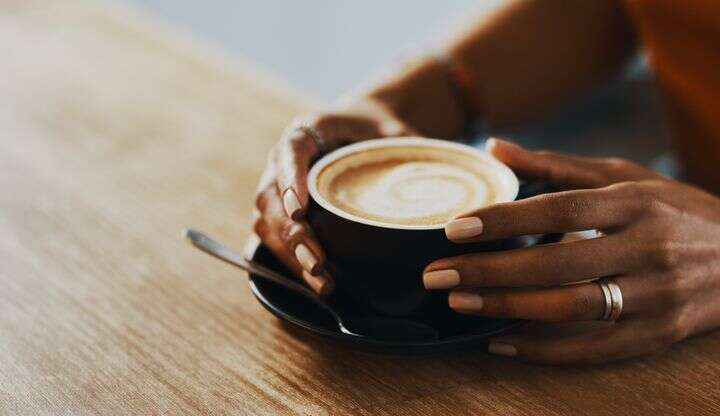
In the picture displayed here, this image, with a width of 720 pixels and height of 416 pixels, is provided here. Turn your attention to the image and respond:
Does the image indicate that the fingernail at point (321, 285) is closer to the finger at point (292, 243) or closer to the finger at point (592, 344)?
the finger at point (292, 243)

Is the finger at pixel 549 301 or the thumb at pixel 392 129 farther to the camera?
the thumb at pixel 392 129

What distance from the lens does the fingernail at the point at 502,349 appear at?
0.62 m

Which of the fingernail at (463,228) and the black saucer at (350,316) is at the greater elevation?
the fingernail at (463,228)

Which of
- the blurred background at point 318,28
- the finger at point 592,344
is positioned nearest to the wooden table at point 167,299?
the finger at point 592,344

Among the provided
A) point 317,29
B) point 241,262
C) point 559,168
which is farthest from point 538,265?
point 317,29

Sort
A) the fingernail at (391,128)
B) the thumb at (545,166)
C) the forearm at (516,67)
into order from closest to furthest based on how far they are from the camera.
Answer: the thumb at (545,166) < the fingernail at (391,128) < the forearm at (516,67)

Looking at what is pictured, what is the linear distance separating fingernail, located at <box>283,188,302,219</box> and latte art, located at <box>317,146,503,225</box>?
2 centimetres

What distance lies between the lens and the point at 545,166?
706 mm

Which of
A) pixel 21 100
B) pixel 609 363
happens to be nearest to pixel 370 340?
pixel 609 363

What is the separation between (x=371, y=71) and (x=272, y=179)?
2.50 metres

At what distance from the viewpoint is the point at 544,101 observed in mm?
1167

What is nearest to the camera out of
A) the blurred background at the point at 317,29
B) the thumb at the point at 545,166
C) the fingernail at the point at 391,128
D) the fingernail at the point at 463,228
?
the fingernail at the point at 463,228

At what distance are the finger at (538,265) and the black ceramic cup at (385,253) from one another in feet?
0.04

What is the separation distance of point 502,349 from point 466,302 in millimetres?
49
